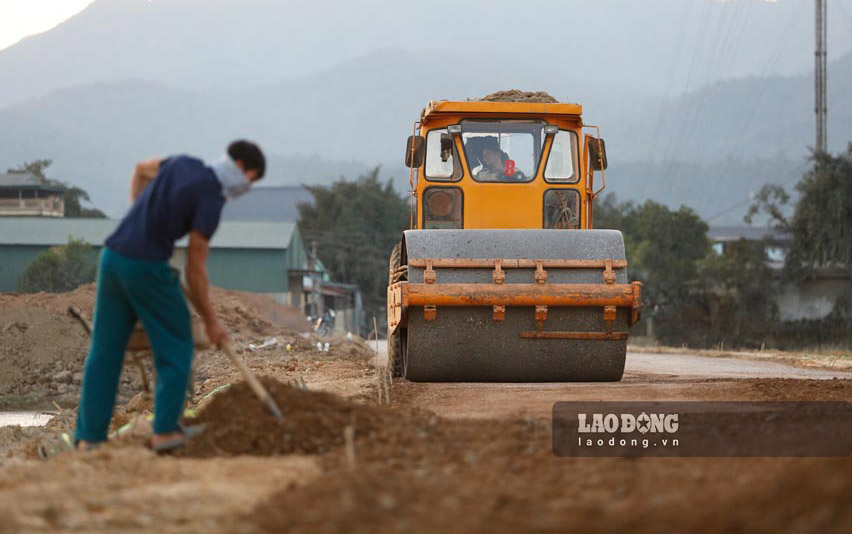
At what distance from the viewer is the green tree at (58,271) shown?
49812 mm

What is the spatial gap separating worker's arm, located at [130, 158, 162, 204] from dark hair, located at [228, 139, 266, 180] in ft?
1.59

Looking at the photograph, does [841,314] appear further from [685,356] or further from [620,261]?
[620,261]

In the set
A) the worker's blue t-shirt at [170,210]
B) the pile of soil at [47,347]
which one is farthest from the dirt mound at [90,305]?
the worker's blue t-shirt at [170,210]

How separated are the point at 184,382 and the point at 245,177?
122 centimetres

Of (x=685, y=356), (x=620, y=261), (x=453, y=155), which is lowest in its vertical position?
(x=685, y=356)

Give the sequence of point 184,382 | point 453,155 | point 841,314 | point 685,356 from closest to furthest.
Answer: point 184,382 < point 453,155 < point 685,356 < point 841,314

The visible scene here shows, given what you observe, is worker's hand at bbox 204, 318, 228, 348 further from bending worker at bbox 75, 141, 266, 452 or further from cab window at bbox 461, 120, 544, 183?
cab window at bbox 461, 120, 544, 183

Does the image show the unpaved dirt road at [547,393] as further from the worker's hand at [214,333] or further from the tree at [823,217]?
the tree at [823,217]

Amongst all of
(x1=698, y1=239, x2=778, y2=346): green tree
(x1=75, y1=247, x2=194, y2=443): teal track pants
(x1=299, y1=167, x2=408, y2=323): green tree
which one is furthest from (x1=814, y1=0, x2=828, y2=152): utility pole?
(x1=75, y1=247, x2=194, y2=443): teal track pants

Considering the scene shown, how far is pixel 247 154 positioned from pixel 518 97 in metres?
7.54

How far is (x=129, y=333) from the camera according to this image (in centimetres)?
655

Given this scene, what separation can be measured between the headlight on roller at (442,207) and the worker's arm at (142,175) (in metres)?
6.47

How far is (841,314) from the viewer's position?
3828cm

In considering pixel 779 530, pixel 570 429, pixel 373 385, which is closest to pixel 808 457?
pixel 570 429
